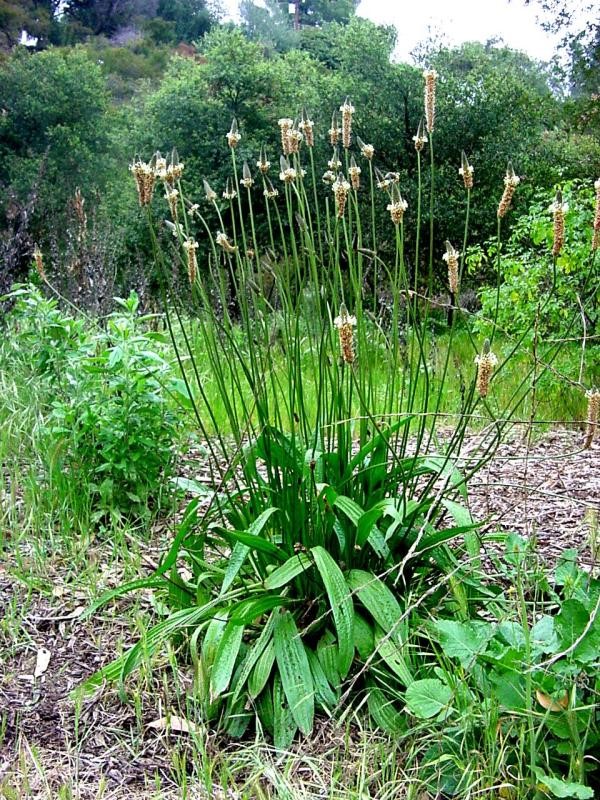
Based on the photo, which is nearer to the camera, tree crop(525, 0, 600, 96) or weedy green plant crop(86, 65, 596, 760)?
weedy green plant crop(86, 65, 596, 760)

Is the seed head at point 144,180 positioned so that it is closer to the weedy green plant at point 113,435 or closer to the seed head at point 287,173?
the seed head at point 287,173

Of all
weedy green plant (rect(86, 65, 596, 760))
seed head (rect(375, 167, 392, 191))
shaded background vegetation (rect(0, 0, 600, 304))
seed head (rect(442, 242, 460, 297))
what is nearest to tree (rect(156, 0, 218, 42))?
shaded background vegetation (rect(0, 0, 600, 304))

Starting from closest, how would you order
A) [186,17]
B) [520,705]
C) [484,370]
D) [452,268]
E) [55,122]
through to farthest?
[520,705] → [484,370] → [452,268] → [55,122] → [186,17]

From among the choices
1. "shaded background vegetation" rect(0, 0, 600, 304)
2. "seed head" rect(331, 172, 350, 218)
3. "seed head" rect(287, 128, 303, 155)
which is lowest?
"seed head" rect(331, 172, 350, 218)

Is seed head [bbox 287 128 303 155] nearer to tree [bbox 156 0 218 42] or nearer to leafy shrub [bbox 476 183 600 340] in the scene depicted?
leafy shrub [bbox 476 183 600 340]

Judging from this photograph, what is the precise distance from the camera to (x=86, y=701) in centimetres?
188

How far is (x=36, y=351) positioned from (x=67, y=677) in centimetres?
184

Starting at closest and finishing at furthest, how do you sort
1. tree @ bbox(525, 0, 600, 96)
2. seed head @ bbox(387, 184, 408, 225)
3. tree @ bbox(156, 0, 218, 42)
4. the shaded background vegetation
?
seed head @ bbox(387, 184, 408, 225) → the shaded background vegetation → tree @ bbox(525, 0, 600, 96) → tree @ bbox(156, 0, 218, 42)

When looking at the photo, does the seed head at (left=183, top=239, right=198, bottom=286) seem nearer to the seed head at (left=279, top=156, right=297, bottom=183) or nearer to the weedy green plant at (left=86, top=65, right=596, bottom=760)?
the weedy green plant at (left=86, top=65, right=596, bottom=760)

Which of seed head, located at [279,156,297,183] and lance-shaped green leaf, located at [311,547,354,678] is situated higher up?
seed head, located at [279,156,297,183]

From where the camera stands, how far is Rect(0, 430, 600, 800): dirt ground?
1601 millimetres

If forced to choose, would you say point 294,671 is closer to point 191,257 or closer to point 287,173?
point 191,257

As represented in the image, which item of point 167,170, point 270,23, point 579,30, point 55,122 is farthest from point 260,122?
point 270,23

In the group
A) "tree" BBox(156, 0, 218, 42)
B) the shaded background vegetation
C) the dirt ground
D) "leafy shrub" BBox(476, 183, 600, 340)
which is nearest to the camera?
the dirt ground
